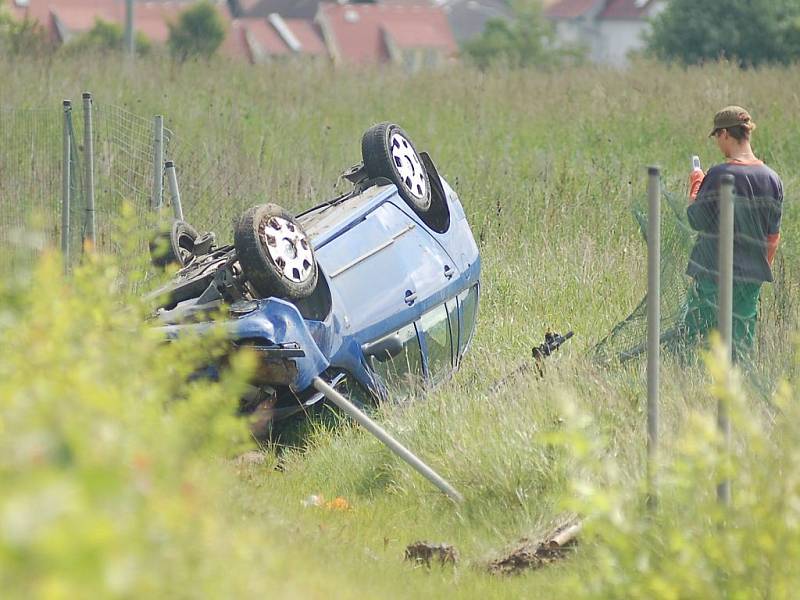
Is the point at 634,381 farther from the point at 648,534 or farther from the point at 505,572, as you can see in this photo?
the point at 648,534

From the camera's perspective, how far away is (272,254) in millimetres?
7750

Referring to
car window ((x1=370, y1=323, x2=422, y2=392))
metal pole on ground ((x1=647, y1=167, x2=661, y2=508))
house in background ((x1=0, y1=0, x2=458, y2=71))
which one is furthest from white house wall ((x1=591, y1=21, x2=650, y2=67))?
metal pole on ground ((x1=647, y1=167, x2=661, y2=508))

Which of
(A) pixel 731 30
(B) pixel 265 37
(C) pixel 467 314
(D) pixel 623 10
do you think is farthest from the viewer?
(D) pixel 623 10

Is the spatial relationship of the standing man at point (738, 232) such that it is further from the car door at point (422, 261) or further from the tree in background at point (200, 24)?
the tree in background at point (200, 24)

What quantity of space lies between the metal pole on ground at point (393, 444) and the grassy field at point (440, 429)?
10cm

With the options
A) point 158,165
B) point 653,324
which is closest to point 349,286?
point 653,324

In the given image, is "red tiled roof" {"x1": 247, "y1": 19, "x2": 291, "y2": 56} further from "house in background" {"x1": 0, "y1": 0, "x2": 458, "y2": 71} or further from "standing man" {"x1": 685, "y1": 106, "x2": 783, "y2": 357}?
"standing man" {"x1": 685, "y1": 106, "x2": 783, "y2": 357}

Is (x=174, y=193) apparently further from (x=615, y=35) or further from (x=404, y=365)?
(x=615, y=35)

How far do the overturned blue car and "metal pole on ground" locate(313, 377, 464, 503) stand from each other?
403 millimetres

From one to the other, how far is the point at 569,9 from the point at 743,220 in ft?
378

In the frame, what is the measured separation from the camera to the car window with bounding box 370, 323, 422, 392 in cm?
863

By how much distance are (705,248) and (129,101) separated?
12.5 meters

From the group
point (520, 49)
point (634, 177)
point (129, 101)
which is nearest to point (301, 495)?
point (634, 177)

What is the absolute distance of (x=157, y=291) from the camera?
8.05 meters
